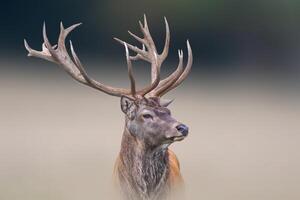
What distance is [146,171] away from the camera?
599cm

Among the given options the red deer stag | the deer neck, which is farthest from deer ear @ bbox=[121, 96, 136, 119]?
the deer neck

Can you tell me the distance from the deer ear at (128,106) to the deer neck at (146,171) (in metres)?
0.16

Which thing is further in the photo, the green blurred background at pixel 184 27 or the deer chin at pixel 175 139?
the green blurred background at pixel 184 27

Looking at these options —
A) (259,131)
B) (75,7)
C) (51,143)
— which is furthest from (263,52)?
(51,143)

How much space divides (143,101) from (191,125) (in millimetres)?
5145

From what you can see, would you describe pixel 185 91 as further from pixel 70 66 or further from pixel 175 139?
pixel 175 139

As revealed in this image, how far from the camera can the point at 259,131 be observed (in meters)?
11.1

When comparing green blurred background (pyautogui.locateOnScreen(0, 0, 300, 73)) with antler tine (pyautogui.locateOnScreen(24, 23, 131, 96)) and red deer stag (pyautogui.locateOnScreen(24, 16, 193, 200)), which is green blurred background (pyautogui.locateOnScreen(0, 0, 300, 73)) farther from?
red deer stag (pyautogui.locateOnScreen(24, 16, 193, 200))

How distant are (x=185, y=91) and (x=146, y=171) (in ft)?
18.7

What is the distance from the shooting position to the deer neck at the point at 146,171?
598 centimetres

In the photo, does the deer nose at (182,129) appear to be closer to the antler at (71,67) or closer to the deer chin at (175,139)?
the deer chin at (175,139)

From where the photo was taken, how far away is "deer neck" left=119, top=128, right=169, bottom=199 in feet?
19.6

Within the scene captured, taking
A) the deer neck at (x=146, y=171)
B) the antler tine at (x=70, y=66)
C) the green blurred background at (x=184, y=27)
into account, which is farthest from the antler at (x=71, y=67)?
the green blurred background at (x=184, y=27)

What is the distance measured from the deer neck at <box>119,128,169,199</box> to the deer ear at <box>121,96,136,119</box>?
0.16 m
